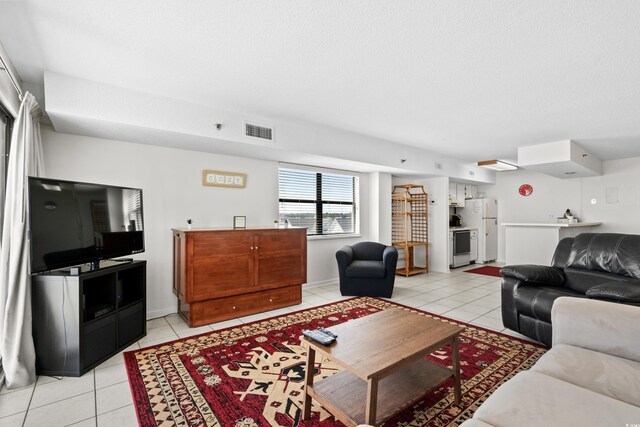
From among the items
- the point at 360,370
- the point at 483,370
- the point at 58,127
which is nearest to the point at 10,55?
the point at 58,127

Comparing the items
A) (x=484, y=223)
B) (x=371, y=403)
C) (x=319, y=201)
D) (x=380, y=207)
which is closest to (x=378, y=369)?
(x=371, y=403)

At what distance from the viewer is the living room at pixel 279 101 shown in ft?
6.52

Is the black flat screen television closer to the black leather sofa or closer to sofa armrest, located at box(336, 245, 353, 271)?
sofa armrest, located at box(336, 245, 353, 271)

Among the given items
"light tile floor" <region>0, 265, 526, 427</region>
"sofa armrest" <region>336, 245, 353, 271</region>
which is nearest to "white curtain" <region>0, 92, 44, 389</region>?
"light tile floor" <region>0, 265, 526, 427</region>

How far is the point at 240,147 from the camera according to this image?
3.94m

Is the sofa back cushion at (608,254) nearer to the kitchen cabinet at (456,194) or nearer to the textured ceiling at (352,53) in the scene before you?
the textured ceiling at (352,53)

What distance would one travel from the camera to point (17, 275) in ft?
7.73

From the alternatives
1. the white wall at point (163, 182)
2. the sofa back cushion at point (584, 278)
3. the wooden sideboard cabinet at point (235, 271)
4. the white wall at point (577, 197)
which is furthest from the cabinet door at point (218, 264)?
the white wall at point (577, 197)

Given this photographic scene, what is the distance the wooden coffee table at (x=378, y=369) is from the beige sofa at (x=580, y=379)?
1.58 ft

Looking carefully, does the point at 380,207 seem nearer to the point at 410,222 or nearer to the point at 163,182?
the point at 410,222

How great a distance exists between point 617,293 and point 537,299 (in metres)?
0.59

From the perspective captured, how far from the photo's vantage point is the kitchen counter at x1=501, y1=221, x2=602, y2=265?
576cm

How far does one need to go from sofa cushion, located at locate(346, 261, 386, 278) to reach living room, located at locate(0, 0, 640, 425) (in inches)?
17.5

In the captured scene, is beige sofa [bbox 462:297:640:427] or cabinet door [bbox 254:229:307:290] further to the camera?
cabinet door [bbox 254:229:307:290]
